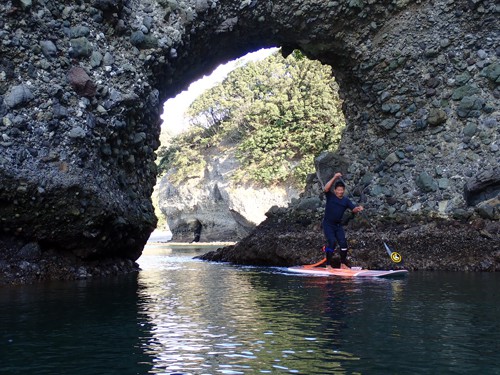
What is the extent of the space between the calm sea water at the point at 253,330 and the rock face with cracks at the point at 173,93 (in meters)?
2.04

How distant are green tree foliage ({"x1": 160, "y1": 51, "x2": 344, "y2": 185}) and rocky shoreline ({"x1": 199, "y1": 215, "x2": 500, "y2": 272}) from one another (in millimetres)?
18790

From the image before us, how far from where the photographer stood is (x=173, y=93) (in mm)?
14180

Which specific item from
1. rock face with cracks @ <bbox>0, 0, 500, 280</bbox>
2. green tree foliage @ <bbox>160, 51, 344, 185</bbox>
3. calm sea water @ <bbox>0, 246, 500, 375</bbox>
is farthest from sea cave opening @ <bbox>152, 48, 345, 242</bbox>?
calm sea water @ <bbox>0, 246, 500, 375</bbox>

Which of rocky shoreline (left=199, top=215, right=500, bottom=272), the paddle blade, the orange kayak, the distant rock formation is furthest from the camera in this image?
the distant rock formation

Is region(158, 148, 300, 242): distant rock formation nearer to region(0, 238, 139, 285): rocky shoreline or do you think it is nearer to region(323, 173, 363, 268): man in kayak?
region(323, 173, 363, 268): man in kayak

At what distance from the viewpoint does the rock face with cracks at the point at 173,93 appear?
935 centimetres

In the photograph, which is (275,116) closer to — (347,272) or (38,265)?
(347,272)

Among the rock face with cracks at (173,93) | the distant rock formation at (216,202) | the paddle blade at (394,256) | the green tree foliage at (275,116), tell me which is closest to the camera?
the rock face with cracks at (173,93)

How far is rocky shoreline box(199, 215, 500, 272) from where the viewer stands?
11.6 m

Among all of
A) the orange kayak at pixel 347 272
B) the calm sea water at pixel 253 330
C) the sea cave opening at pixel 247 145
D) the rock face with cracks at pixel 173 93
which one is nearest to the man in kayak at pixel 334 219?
the orange kayak at pixel 347 272

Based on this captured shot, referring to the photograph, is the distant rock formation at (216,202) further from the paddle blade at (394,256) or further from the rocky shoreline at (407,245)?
the paddle blade at (394,256)

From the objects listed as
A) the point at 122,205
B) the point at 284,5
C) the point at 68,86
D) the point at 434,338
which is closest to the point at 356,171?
the point at 284,5

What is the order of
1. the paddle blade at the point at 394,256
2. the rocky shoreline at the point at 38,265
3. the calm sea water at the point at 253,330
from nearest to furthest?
the calm sea water at the point at 253,330, the rocky shoreline at the point at 38,265, the paddle blade at the point at 394,256

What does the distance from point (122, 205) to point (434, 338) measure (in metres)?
7.62
